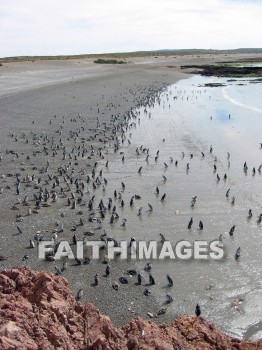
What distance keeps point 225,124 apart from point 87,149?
15133 mm

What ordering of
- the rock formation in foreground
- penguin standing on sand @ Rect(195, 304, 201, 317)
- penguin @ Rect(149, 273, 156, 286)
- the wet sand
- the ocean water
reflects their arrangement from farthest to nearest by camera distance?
1. penguin @ Rect(149, 273, 156, 286)
2. the wet sand
3. the ocean water
4. penguin standing on sand @ Rect(195, 304, 201, 317)
5. the rock formation in foreground

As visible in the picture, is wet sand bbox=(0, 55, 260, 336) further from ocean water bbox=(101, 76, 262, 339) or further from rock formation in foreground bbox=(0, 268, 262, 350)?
rock formation in foreground bbox=(0, 268, 262, 350)

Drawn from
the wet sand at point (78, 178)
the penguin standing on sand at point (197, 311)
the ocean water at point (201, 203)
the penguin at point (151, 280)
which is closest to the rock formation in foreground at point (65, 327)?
the penguin standing on sand at point (197, 311)

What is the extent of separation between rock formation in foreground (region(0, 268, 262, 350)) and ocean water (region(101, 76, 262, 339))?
6.66 ft

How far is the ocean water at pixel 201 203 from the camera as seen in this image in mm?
12812

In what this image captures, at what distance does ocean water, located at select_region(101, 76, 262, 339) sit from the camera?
12.8 metres

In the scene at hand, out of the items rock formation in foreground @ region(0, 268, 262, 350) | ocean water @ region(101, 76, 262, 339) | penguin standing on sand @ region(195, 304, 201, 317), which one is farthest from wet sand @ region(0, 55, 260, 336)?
rock formation in foreground @ region(0, 268, 262, 350)

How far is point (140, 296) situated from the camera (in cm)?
1284

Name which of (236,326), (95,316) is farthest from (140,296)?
(95,316)

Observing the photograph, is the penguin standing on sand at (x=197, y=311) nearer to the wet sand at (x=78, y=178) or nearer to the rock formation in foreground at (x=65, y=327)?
the wet sand at (x=78, y=178)

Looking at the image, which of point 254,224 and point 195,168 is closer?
point 254,224

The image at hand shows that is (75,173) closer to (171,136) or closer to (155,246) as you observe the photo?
(155,246)

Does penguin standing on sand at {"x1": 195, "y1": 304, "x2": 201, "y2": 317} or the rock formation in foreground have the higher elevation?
the rock formation in foreground

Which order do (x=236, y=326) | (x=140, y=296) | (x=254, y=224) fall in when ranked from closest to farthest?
(x=236, y=326) → (x=140, y=296) → (x=254, y=224)
